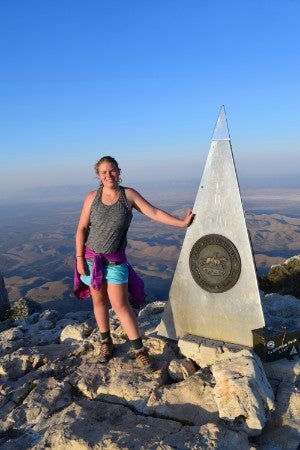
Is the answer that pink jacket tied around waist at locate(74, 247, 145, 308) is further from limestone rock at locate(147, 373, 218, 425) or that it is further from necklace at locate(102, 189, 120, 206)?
limestone rock at locate(147, 373, 218, 425)

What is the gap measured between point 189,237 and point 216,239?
0.47 m

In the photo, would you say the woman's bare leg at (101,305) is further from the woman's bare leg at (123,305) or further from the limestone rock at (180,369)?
the limestone rock at (180,369)

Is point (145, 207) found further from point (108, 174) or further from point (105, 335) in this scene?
point (105, 335)

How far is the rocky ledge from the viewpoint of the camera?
3676 mm

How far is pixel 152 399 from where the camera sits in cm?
462

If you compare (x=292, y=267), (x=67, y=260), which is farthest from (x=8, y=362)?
(x=67, y=260)

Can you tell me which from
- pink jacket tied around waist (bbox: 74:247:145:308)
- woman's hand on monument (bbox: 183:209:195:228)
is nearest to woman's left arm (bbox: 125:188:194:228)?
woman's hand on monument (bbox: 183:209:195:228)

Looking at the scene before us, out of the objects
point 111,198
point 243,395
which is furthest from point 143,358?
point 111,198

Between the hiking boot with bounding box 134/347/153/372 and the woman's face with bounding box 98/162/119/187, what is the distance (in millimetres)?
2493

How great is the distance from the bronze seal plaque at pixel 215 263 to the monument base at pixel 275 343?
84 centimetres

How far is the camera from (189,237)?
5977 mm

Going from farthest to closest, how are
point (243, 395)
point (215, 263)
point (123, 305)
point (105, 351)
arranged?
1. point (105, 351)
2. point (215, 263)
3. point (123, 305)
4. point (243, 395)

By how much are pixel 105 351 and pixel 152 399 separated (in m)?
1.47

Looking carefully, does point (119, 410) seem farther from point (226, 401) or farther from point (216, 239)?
point (216, 239)
